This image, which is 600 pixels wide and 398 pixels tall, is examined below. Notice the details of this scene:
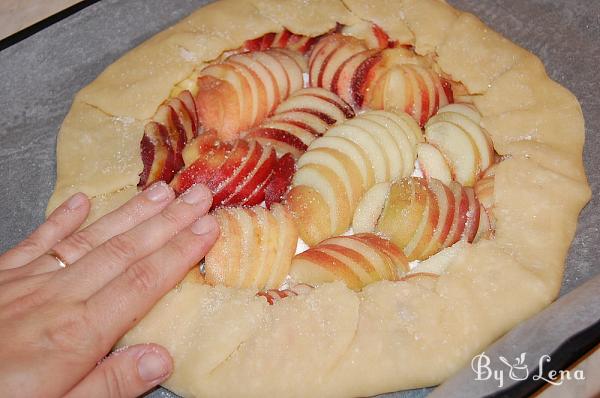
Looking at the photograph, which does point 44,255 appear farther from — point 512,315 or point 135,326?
point 512,315

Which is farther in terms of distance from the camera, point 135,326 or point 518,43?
point 518,43

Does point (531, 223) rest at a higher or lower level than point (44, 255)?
higher

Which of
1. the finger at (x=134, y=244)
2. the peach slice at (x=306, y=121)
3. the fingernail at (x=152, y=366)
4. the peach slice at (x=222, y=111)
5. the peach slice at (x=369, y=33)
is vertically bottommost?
the fingernail at (x=152, y=366)

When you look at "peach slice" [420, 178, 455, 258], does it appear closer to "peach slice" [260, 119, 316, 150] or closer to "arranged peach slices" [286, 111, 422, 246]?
"arranged peach slices" [286, 111, 422, 246]

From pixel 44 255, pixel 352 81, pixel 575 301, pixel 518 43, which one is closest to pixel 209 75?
pixel 352 81

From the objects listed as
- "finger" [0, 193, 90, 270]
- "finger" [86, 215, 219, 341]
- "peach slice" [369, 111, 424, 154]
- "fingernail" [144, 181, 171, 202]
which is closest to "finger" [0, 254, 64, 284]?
"finger" [0, 193, 90, 270]

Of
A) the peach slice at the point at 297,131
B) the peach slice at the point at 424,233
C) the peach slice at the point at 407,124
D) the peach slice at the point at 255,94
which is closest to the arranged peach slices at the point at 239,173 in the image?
the peach slice at the point at 297,131

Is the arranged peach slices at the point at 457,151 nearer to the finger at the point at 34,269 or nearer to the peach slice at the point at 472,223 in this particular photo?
the peach slice at the point at 472,223
